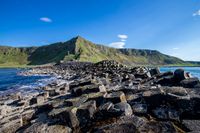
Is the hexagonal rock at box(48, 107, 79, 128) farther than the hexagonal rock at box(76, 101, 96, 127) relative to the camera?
No

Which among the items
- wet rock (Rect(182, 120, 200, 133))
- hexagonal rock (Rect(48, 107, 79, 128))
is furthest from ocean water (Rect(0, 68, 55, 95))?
wet rock (Rect(182, 120, 200, 133))

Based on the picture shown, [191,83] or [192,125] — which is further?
[191,83]

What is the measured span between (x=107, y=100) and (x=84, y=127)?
1.60 meters

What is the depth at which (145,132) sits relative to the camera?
4.20m

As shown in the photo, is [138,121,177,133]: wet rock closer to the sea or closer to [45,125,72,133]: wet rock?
[45,125,72,133]: wet rock

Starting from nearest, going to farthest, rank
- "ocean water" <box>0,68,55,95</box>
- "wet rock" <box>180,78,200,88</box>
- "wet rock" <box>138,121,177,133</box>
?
"wet rock" <box>138,121,177,133</box> → "wet rock" <box>180,78,200,88</box> → "ocean water" <box>0,68,55,95</box>

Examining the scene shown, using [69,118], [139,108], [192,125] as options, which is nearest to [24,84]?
[69,118]

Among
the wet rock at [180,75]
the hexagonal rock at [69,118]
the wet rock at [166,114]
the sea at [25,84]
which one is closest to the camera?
the wet rock at [166,114]

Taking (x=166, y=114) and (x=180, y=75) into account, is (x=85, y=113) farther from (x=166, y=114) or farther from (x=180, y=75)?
(x=180, y=75)

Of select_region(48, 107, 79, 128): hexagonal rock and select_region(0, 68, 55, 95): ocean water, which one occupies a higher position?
select_region(48, 107, 79, 128): hexagonal rock

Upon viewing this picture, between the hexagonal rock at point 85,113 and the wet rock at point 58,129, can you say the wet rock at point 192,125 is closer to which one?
the hexagonal rock at point 85,113

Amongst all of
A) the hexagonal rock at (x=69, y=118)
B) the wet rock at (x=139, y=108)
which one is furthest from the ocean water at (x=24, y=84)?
the wet rock at (x=139, y=108)

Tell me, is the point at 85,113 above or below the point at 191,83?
below

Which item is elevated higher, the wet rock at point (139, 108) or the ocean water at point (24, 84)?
the wet rock at point (139, 108)
